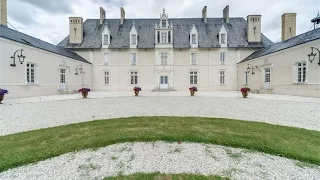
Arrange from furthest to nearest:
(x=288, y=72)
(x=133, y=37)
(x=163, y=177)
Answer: (x=133, y=37), (x=288, y=72), (x=163, y=177)

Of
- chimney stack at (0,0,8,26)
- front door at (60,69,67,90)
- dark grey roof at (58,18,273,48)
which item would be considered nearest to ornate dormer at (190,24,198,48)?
dark grey roof at (58,18,273,48)

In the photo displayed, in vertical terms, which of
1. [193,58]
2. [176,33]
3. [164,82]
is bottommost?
[164,82]

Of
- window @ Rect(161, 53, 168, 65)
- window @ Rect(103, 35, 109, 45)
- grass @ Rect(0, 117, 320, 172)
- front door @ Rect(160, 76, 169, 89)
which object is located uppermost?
window @ Rect(103, 35, 109, 45)

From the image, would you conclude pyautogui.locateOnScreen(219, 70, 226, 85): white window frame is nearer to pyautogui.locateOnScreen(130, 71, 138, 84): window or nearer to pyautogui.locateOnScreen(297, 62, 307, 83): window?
pyautogui.locateOnScreen(297, 62, 307, 83): window

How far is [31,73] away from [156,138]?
14.0 m

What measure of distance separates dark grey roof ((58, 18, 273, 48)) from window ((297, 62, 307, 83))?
30.7 feet

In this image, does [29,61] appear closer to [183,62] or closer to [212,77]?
[183,62]

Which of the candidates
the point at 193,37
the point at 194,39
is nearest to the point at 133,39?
the point at 193,37

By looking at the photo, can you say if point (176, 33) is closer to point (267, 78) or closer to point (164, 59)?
point (164, 59)

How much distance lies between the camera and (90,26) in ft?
77.0

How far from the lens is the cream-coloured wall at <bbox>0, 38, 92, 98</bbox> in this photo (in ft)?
34.4

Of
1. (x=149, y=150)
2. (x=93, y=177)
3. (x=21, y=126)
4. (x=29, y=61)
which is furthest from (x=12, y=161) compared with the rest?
(x=29, y=61)

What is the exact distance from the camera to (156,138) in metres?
3.33

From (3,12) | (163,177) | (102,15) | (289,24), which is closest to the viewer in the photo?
(163,177)
